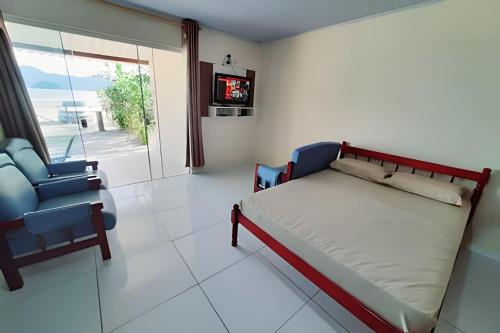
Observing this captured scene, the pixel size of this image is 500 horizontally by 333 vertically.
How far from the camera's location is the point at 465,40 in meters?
2.04

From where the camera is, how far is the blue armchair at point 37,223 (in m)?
1.44

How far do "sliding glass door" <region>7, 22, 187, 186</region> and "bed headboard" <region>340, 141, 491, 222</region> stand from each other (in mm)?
3003

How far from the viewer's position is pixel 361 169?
2.58 meters

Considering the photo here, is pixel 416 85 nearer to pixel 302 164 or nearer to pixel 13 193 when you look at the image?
pixel 302 164

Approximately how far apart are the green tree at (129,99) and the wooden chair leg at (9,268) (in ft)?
9.04

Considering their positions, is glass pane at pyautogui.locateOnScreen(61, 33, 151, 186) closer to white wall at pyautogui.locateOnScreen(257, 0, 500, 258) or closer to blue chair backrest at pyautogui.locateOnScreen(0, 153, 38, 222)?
blue chair backrest at pyautogui.locateOnScreen(0, 153, 38, 222)

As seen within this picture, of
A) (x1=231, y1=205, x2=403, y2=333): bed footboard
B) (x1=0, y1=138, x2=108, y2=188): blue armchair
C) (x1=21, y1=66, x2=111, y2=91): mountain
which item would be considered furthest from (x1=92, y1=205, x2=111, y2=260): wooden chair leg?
(x1=21, y1=66, x2=111, y2=91): mountain

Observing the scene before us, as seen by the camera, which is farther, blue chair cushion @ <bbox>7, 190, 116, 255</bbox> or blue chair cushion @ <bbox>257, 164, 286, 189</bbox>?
blue chair cushion @ <bbox>257, 164, 286, 189</bbox>

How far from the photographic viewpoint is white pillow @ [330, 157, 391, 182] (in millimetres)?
2473

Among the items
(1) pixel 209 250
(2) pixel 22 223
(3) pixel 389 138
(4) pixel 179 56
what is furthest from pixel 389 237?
(4) pixel 179 56

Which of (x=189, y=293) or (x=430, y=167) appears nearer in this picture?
(x=189, y=293)

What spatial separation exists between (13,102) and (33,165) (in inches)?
30.8

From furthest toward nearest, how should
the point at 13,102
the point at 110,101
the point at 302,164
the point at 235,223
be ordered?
the point at 110,101, the point at 302,164, the point at 13,102, the point at 235,223

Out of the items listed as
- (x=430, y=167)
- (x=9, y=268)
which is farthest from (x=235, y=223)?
(x=430, y=167)
